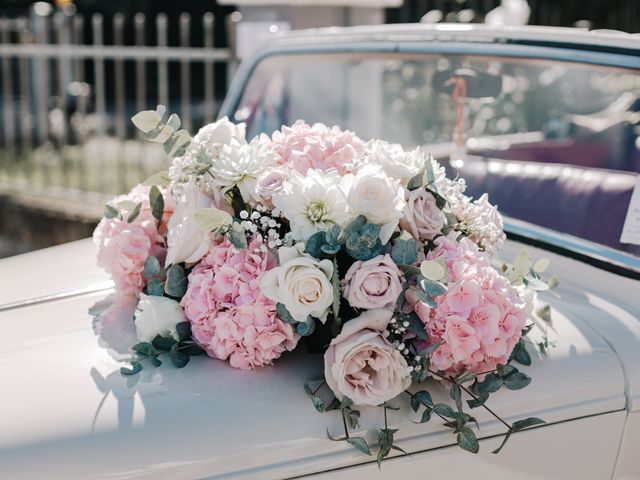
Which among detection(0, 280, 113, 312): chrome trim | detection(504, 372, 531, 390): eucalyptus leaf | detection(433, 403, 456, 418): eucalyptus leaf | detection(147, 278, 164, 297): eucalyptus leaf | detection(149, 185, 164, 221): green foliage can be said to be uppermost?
detection(149, 185, 164, 221): green foliage

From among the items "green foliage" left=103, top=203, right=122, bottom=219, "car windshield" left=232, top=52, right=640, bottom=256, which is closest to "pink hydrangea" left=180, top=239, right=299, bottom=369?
"green foliage" left=103, top=203, right=122, bottom=219

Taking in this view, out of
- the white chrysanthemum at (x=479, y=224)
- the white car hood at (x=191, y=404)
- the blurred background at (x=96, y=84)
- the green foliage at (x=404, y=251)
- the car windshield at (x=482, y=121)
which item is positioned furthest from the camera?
the blurred background at (x=96, y=84)

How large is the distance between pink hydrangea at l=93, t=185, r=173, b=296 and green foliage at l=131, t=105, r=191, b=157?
13 cm

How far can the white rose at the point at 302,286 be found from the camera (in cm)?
149

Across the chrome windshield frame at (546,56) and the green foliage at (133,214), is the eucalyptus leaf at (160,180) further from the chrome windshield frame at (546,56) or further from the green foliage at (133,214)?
the chrome windshield frame at (546,56)

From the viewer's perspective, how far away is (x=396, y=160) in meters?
1.72

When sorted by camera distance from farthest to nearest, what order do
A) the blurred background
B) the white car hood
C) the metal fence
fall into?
the metal fence < the blurred background < the white car hood

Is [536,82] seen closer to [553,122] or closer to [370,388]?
[553,122]

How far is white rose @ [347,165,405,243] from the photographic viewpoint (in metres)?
1.55

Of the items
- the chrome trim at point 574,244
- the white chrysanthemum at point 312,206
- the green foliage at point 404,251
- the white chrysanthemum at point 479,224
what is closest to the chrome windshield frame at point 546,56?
the chrome trim at point 574,244

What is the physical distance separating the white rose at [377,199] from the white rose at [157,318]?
1.34 ft

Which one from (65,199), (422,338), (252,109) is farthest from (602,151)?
(65,199)

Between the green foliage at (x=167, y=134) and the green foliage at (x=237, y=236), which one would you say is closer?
the green foliage at (x=237, y=236)

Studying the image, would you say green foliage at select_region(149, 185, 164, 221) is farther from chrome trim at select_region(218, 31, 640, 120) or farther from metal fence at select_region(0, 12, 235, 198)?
metal fence at select_region(0, 12, 235, 198)
